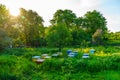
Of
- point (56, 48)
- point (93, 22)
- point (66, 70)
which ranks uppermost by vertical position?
point (93, 22)

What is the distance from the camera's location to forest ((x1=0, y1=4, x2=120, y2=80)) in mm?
17391

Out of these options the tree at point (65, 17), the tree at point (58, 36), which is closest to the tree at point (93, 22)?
the tree at point (65, 17)

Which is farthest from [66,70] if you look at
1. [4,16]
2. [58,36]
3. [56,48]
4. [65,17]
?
[65,17]

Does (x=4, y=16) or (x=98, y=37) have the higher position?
(x=4, y=16)

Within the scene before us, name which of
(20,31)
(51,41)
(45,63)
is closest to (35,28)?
(20,31)

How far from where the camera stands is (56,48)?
37469 mm

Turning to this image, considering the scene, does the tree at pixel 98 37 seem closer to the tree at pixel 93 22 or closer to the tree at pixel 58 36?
the tree at pixel 58 36

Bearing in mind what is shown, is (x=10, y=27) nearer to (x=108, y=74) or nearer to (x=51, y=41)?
(x=51, y=41)

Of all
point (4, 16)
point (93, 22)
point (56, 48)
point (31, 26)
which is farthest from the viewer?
point (93, 22)

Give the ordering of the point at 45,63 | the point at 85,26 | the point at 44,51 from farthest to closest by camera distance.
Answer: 1. the point at 85,26
2. the point at 44,51
3. the point at 45,63

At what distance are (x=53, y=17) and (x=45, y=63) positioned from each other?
126 ft

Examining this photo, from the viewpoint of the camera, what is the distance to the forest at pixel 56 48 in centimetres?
1739

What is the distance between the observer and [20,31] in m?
48.2

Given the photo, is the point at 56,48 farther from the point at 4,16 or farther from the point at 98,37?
the point at 4,16
